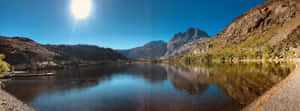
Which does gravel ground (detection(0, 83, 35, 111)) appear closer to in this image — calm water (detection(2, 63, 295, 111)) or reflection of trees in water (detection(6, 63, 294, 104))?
calm water (detection(2, 63, 295, 111))

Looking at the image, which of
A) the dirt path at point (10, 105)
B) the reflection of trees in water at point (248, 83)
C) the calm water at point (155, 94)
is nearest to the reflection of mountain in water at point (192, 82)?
the calm water at point (155, 94)

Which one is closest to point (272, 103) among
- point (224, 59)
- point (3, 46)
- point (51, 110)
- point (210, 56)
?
point (51, 110)

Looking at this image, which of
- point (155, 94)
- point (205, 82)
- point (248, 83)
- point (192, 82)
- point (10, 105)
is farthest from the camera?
point (192, 82)

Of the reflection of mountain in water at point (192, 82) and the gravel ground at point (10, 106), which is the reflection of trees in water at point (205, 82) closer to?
the reflection of mountain in water at point (192, 82)

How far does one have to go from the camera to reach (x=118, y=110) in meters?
19.3

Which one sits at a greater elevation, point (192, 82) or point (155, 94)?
point (192, 82)

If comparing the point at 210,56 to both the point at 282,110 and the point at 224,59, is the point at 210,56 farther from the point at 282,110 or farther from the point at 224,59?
the point at 282,110

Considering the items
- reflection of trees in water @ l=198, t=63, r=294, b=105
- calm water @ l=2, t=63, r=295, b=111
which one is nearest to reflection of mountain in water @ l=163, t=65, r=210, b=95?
calm water @ l=2, t=63, r=295, b=111

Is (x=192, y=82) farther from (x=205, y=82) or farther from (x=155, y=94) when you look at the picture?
(x=155, y=94)

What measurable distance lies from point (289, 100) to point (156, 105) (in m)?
15.7

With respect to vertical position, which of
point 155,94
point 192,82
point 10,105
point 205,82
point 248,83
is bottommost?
point 155,94

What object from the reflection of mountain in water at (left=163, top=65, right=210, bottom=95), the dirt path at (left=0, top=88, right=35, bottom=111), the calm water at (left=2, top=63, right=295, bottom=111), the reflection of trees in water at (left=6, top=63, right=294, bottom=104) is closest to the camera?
the dirt path at (left=0, top=88, right=35, bottom=111)

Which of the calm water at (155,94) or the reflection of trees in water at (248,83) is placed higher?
the reflection of trees in water at (248,83)

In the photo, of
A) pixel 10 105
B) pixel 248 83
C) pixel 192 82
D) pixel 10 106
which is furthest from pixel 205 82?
pixel 10 105
